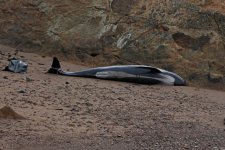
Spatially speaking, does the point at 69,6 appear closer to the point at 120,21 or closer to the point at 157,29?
the point at 120,21

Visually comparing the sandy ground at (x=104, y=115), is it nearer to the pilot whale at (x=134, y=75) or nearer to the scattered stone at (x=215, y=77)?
the pilot whale at (x=134, y=75)

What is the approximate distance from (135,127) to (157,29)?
20.3 feet

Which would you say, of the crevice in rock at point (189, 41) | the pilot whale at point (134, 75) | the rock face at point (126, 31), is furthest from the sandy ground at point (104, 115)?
the crevice in rock at point (189, 41)

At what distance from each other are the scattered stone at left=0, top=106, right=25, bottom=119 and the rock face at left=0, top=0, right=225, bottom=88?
538cm

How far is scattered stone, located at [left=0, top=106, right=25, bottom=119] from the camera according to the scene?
232 inches

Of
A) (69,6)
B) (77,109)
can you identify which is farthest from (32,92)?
(69,6)

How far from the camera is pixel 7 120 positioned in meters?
5.83

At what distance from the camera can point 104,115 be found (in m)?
6.53

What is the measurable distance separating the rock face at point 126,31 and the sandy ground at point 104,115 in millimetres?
1923

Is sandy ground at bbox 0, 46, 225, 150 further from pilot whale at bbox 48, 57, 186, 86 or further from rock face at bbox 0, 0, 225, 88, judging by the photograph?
rock face at bbox 0, 0, 225, 88

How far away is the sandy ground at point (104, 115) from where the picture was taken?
17.7ft

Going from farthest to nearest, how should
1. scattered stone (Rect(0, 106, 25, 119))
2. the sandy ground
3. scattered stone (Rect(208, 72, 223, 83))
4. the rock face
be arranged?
the rock face
scattered stone (Rect(208, 72, 223, 83))
scattered stone (Rect(0, 106, 25, 119))
the sandy ground

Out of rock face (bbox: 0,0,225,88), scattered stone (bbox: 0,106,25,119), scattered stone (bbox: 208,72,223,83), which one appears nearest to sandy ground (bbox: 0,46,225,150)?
scattered stone (bbox: 0,106,25,119)

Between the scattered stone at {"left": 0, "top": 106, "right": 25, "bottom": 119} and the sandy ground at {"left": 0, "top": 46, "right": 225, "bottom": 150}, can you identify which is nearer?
the sandy ground at {"left": 0, "top": 46, "right": 225, "bottom": 150}
